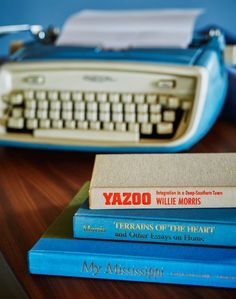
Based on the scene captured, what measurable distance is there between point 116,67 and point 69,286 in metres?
0.49

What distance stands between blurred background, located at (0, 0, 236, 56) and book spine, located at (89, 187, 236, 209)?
1.10 m

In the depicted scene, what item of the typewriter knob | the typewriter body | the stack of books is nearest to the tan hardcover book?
the stack of books

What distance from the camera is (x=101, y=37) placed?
1154 mm

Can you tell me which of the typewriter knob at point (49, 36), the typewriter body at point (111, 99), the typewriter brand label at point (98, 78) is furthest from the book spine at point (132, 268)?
the typewriter knob at point (49, 36)

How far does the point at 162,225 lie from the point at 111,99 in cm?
43

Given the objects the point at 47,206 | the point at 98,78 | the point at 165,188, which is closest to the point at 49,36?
the point at 98,78

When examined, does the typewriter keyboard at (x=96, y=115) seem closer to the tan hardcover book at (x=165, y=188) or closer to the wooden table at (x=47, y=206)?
the wooden table at (x=47, y=206)

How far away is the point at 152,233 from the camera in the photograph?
57 cm

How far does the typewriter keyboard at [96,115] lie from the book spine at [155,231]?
0.36 metres

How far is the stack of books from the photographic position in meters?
0.55

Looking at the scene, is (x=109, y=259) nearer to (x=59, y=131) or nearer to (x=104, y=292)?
(x=104, y=292)

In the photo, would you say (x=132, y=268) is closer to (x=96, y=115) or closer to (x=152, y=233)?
(x=152, y=233)

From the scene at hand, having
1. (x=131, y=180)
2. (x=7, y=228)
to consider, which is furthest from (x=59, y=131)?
(x=131, y=180)

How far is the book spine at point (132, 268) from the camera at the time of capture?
541 millimetres
